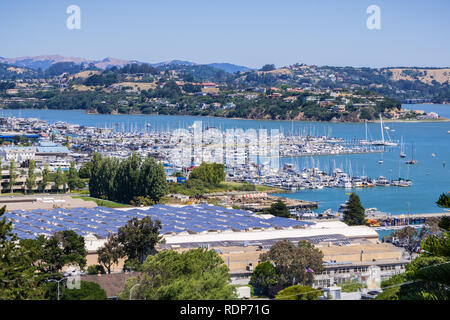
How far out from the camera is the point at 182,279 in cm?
371

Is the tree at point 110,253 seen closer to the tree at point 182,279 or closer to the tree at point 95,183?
the tree at point 182,279

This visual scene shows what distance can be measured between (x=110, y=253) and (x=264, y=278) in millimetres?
1576

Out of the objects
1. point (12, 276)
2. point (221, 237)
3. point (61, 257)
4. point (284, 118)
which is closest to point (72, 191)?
point (221, 237)

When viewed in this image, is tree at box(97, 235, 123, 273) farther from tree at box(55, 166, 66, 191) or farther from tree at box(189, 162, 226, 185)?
tree at box(189, 162, 226, 185)

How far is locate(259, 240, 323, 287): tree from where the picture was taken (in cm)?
573

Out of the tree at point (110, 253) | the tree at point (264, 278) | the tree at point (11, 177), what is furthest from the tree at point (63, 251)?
the tree at point (11, 177)

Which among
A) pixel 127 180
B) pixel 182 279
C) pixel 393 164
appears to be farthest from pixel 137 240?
pixel 393 164

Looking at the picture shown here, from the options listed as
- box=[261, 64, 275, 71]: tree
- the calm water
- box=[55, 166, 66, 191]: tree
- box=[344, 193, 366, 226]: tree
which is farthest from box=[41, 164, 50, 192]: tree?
box=[261, 64, 275, 71]: tree

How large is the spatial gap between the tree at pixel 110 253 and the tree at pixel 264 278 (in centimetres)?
138

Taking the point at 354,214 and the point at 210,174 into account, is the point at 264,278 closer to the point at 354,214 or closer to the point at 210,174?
the point at 354,214

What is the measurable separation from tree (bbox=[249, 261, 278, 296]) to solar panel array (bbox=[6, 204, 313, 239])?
214cm

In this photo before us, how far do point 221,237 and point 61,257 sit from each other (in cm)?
228

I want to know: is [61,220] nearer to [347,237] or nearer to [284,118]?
[347,237]

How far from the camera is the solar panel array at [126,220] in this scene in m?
7.79
